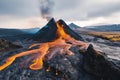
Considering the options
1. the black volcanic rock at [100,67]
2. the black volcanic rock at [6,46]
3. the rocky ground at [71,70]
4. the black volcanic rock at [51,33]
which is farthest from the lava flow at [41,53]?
the black volcanic rock at [6,46]

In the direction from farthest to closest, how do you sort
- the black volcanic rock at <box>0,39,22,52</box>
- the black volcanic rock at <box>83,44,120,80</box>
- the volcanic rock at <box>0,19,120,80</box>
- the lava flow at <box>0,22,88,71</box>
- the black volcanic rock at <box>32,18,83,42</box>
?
1. the black volcanic rock at <box>32,18,83,42</box>
2. the black volcanic rock at <box>0,39,22,52</box>
3. the lava flow at <box>0,22,88,71</box>
4. the volcanic rock at <box>0,19,120,80</box>
5. the black volcanic rock at <box>83,44,120,80</box>

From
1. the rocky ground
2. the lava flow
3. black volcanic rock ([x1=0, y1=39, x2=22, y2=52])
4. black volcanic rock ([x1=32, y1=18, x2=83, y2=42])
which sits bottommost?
the rocky ground

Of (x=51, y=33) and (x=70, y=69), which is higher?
(x=51, y=33)

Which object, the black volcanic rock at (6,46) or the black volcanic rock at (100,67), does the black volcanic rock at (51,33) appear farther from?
the black volcanic rock at (100,67)

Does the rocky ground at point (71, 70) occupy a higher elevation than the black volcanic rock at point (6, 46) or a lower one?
lower

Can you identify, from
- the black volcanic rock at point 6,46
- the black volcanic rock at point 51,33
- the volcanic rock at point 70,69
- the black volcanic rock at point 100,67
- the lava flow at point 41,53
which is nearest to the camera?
the black volcanic rock at point 100,67

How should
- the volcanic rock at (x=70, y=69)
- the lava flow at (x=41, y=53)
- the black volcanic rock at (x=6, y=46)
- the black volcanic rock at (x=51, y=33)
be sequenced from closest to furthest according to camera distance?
1. the volcanic rock at (x=70, y=69)
2. the lava flow at (x=41, y=53)
3. the black volcanic rock at (x=6, y=46)
4. the black volcanic rock at (x=51, y=33)

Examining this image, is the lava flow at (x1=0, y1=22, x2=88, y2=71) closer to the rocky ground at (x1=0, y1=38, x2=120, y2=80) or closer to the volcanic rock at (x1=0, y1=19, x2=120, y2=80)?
the volcanic rock at (x1=0, y1=19, x2=120, y2=80)

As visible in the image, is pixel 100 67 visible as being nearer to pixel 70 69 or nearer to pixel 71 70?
pixel 71 70

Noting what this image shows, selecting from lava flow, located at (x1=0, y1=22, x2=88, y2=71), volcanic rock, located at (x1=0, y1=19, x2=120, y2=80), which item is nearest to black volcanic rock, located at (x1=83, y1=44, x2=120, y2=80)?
volcanic rock, located at (x1=0, y1=19, x2=120, y2=80)

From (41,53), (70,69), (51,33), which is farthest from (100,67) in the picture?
(51,33)

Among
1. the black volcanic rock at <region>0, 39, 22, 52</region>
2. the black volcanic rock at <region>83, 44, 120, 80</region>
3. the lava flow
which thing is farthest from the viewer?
the black volcanic rock at <region>0, 39, 22, 52</region>

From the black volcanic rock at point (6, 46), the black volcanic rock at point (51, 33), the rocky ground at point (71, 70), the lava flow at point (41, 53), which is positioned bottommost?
the rocky ground at point (71, 70)
